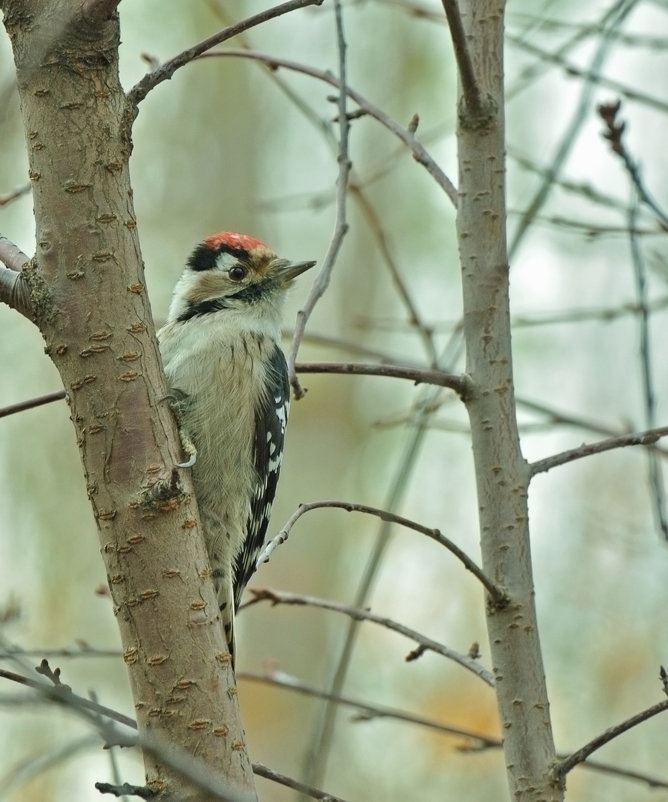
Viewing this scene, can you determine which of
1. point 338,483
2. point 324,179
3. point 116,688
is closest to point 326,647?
point 338,483

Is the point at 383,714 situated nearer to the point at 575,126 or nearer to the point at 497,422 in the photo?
the point at 497,422

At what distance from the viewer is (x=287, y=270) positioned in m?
4.64

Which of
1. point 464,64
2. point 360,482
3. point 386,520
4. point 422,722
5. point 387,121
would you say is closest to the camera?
point 386,520

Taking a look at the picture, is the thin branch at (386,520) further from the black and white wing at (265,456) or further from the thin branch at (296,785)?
the black and white wing at (265,456)

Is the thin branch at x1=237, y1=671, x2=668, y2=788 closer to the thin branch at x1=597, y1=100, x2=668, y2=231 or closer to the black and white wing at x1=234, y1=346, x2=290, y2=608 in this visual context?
the black and white wing at x1=234, y1=346, x2=290, y2=608

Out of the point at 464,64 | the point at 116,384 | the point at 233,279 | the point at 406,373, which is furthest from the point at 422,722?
the point at 233,279

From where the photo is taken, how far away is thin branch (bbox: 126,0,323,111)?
230 cm

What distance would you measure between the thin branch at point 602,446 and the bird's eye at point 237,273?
6.80 ft

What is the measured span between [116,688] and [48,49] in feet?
35.9

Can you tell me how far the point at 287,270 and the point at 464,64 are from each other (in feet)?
6.35

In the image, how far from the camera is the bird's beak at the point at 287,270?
15.2ft

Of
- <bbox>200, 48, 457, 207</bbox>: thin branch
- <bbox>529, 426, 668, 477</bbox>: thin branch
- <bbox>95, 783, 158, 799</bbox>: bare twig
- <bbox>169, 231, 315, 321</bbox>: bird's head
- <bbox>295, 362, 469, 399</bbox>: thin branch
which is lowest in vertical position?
<bbox>95, 783, 158, 799</bbox>: bare twig

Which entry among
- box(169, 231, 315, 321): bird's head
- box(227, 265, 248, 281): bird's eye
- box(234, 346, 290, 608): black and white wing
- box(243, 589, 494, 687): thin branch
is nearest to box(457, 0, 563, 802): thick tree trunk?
box(243, 589, 494, 687): thin branch

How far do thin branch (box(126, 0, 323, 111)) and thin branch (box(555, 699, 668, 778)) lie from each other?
162 centimetres
